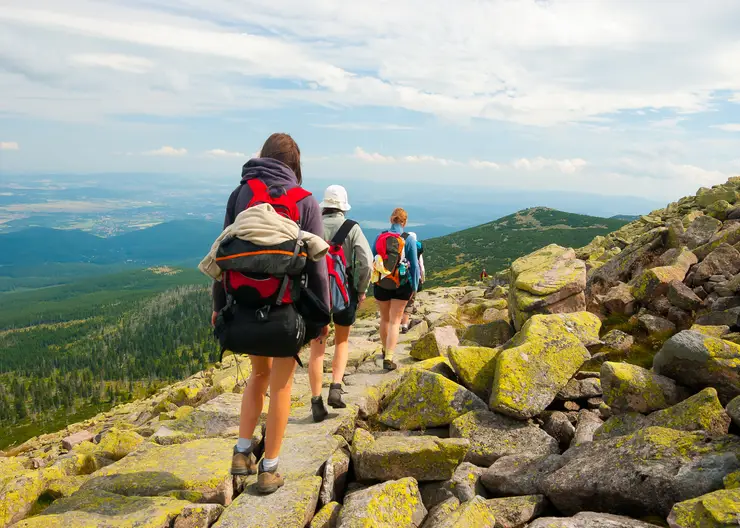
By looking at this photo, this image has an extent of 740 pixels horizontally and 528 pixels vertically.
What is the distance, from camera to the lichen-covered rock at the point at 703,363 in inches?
287

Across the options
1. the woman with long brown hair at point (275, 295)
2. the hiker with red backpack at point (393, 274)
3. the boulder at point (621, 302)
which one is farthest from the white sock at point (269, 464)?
the boulder at point (621, 302)

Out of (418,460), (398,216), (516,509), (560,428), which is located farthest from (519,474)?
(398,216)

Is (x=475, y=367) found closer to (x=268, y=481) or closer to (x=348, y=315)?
(x=348, y=315)

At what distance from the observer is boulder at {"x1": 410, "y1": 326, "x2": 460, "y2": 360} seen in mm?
15039

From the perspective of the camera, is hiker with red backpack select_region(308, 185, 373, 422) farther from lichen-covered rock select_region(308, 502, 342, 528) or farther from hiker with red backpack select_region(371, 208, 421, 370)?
hiker with red backpack select_region(371, 208, 421, 370)

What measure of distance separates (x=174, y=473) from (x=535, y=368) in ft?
22.5

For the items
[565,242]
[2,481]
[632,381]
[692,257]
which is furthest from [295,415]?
[565,242]

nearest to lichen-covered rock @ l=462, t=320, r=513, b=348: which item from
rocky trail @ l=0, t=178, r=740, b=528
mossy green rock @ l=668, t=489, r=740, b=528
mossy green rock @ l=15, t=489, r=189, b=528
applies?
rocky trail @ l=0, t=178, r=740, b=528

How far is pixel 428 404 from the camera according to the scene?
30.8 feet

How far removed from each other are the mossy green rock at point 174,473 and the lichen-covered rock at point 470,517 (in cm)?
342

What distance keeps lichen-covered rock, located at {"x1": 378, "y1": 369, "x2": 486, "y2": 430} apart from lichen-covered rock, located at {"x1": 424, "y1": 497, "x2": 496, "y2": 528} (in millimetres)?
3280

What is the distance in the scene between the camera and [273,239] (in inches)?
221

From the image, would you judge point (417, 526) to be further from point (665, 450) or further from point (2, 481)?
point (2, 481)

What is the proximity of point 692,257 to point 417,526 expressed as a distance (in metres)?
13.7
